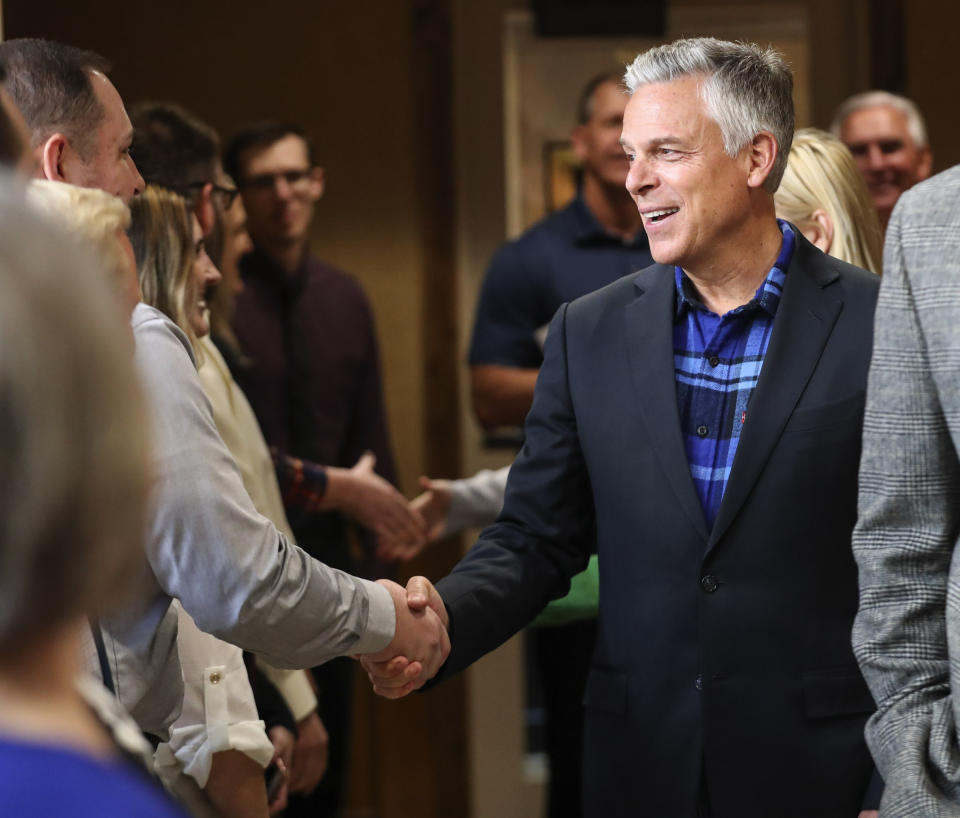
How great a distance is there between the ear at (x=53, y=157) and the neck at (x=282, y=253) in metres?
1.87

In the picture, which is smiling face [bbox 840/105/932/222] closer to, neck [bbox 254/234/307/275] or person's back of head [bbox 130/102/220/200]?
neck [bbox 254/234/307/275]

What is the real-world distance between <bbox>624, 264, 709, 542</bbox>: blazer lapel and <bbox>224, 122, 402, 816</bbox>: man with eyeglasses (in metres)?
1.66

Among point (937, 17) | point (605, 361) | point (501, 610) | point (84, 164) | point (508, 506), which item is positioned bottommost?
point (501, 610)

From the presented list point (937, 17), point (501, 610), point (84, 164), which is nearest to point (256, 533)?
point (501, 610)

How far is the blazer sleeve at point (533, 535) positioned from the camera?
6.62ft

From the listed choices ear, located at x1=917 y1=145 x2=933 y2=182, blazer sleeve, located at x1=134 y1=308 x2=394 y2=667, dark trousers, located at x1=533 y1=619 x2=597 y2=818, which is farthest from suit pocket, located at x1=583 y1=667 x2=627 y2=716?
ear, located at x1=917 y1=145 x2=933 y2=182

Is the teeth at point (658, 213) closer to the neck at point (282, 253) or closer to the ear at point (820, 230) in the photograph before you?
the ear at point (820, 230)

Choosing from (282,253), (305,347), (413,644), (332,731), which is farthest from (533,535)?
(282,253)

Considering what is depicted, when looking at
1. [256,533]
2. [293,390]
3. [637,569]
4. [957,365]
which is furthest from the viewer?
[293,390]

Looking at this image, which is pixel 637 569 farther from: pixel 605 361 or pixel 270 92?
pixel 270 92

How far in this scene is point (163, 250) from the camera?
7.29ft

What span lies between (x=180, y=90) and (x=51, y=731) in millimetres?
4065

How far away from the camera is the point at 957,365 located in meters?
1.26

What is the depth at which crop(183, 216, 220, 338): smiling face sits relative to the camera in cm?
224
